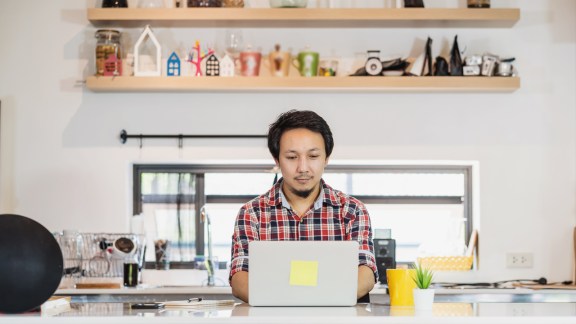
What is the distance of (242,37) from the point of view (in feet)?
16.1

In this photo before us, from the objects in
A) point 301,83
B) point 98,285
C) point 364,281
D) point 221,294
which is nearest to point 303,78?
point 301,83

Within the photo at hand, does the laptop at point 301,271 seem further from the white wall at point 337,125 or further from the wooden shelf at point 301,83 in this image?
the white wall at point 337,125

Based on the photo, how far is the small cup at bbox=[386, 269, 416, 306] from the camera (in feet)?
8.71

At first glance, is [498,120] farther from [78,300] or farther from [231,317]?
[231,317]

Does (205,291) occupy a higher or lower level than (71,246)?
lower

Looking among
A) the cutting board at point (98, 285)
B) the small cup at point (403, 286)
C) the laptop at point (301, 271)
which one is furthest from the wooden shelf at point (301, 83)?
the laptop at point (301, 271)

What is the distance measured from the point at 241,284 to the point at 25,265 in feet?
2.19

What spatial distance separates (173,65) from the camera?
4.79 metres

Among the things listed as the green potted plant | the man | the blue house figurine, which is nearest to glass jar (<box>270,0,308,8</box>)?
the blue house figurine

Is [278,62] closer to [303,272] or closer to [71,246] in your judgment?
[71,246]

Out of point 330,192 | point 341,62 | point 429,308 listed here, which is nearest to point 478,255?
point 341,62

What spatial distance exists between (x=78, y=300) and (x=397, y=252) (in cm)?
175

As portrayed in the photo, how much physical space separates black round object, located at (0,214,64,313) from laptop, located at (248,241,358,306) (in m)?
0.54

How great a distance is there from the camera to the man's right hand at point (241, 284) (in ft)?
9.16
